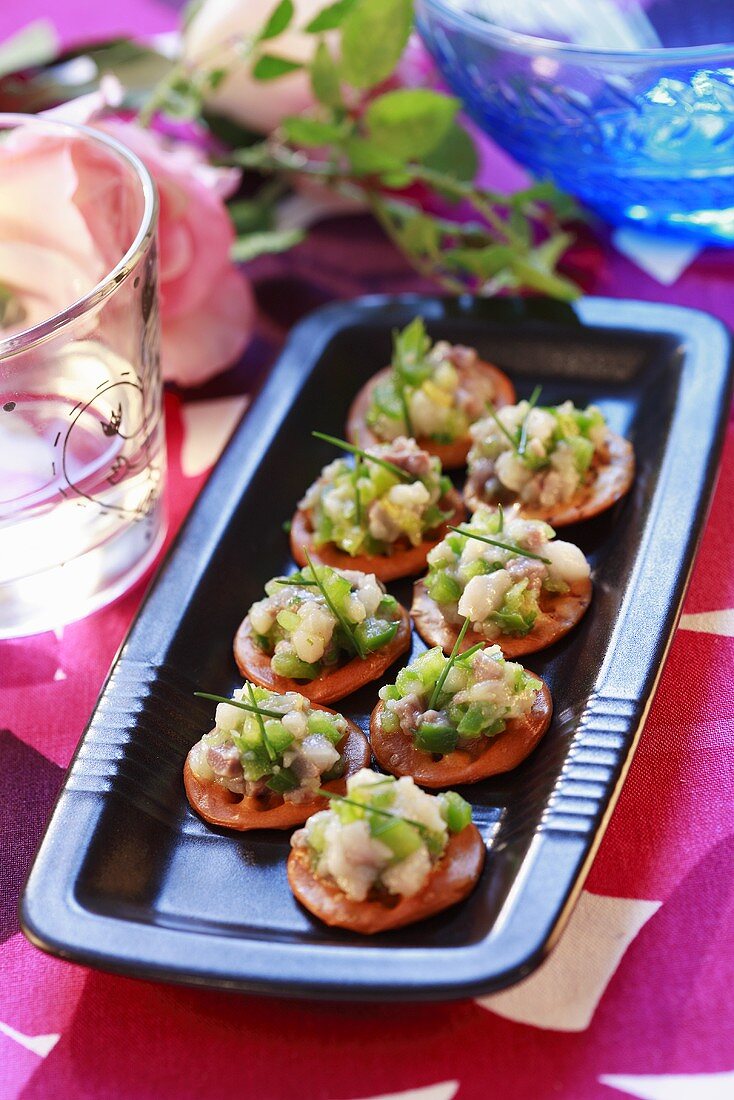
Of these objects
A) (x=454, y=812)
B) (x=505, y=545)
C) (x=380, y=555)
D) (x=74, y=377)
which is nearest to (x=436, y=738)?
(x=454, y=812)

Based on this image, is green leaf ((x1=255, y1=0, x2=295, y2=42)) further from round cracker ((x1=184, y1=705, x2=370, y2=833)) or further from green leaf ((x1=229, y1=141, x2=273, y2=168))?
round cracker ((x1=184, y1=705, x2=370, y2=833))

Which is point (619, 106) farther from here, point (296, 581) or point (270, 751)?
point (270, 751)

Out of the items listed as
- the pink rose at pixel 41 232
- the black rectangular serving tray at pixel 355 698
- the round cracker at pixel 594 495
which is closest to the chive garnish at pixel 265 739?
the black rectangular serving tray at pixel 355 698

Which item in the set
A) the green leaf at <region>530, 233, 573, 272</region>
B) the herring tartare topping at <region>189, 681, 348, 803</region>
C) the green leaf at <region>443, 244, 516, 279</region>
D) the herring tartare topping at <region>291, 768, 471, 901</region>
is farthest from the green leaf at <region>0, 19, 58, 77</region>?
the herring tartare topping at <region>291, 768, 471, 901</region>

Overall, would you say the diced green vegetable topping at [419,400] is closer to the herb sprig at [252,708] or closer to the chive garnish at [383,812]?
the herb sprig at [252,708]

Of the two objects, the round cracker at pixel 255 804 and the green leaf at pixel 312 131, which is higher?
the green leaf at pixel 312 131

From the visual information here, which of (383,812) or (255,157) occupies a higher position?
(255,157)
